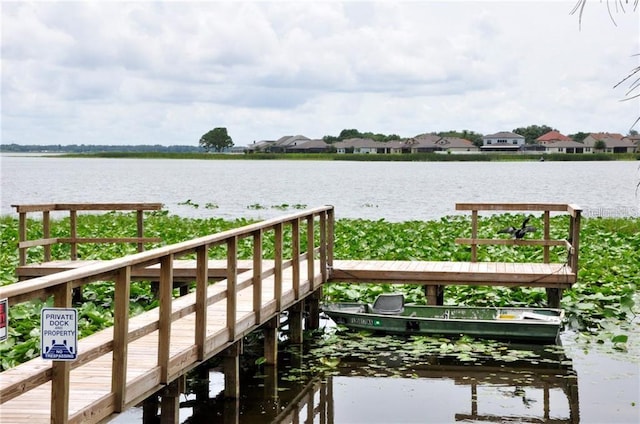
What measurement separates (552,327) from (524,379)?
1730mm

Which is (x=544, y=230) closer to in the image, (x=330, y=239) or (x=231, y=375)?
(x=330, y=239)

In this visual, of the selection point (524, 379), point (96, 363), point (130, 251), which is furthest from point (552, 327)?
point (130, 251)

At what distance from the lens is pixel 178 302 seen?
32.9 ft

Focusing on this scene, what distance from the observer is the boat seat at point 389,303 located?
1332cm

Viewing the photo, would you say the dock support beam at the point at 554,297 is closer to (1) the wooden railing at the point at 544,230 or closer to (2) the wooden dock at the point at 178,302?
(2) the wooden dock at the point at 178,302

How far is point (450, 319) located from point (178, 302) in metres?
4.34

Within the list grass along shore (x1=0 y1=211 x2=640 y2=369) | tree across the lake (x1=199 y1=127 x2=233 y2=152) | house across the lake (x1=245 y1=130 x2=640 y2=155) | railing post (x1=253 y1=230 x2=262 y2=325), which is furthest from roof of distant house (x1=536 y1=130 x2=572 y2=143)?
railing post (x1=253 y1=230 x2=262 y2=325)

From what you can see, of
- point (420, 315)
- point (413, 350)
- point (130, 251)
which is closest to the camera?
point (413, 350)

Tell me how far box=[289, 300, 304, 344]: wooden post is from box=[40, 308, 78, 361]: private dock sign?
23.4 ft

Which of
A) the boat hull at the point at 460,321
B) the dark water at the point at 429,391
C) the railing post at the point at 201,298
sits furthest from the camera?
the boat hull at the point at 460,321

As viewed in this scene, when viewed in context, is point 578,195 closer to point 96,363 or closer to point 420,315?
point 420,315

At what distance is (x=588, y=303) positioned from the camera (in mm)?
14016

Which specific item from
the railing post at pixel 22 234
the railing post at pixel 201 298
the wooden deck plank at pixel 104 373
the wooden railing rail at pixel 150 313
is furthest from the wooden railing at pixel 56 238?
the railing post at pixel 201 298

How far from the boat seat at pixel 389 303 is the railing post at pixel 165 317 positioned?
635 centimetres
